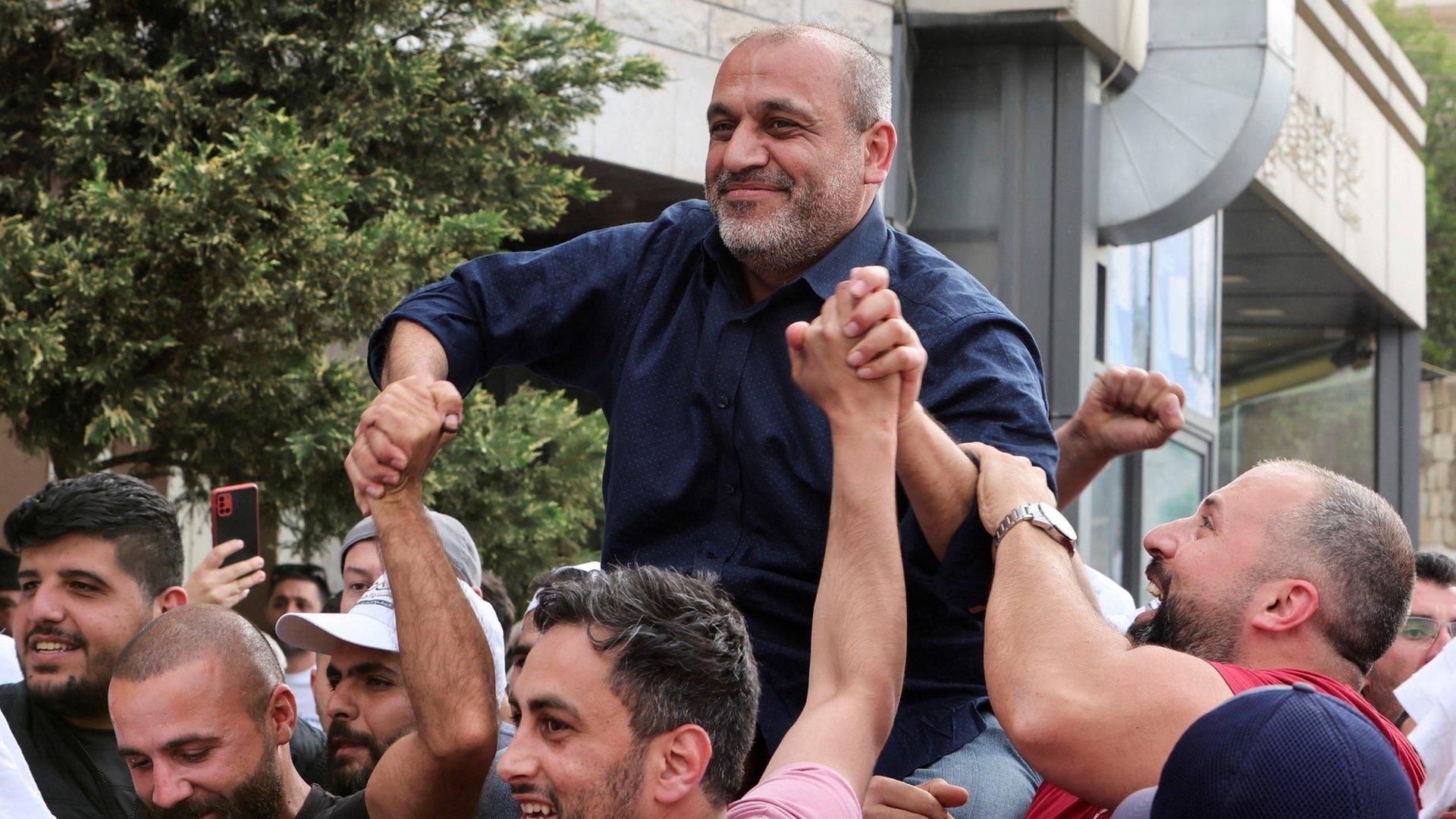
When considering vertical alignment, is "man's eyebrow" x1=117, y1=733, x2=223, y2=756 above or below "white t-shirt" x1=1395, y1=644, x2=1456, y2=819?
above

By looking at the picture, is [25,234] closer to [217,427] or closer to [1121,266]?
[217,427]

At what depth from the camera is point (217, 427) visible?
8.46 metres

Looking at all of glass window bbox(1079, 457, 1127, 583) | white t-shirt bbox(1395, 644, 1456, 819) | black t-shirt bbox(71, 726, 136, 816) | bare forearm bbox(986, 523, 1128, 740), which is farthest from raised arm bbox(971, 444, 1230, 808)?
glass window bbox(1079, 457, 1127, 583)

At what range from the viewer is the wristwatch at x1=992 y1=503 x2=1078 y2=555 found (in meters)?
A: 3.12

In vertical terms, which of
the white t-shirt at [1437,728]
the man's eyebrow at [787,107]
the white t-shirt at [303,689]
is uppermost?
the man's eyebrow at [787,107]

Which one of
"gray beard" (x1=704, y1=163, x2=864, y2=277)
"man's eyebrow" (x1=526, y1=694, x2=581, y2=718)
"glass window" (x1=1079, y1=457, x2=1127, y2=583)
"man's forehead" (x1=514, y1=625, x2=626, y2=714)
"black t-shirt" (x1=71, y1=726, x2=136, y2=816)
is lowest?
"glass window" (x1=1079, y1=457, x2=1127, y2=583)

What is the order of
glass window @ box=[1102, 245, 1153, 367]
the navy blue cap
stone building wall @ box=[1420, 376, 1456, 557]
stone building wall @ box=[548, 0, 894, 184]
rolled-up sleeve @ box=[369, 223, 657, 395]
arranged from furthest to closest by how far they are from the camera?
stone building wall @ box=[1420, 376, 1456, 557]
glass window @ box=[1102, 245, 1153, 367]
stone building wall @ box=[548, 0, 894, 184]
rolled-up sleeve @ box=[369, 223, 657, 395]
the navy blue cap

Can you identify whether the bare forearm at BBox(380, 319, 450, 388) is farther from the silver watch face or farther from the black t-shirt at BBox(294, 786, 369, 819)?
the silver watch face

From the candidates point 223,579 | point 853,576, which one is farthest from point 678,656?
point 223,579

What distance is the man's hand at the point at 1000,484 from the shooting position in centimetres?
313

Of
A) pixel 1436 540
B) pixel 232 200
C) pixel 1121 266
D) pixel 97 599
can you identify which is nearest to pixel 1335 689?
pixel 97 599

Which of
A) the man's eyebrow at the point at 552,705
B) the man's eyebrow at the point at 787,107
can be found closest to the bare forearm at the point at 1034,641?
the man's eyebrow at the point at 552,705

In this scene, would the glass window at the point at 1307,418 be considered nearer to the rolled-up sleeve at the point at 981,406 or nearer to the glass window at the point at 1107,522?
the glass window at the point at 1107,522

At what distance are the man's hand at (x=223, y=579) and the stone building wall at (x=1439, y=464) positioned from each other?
24.9 meters
